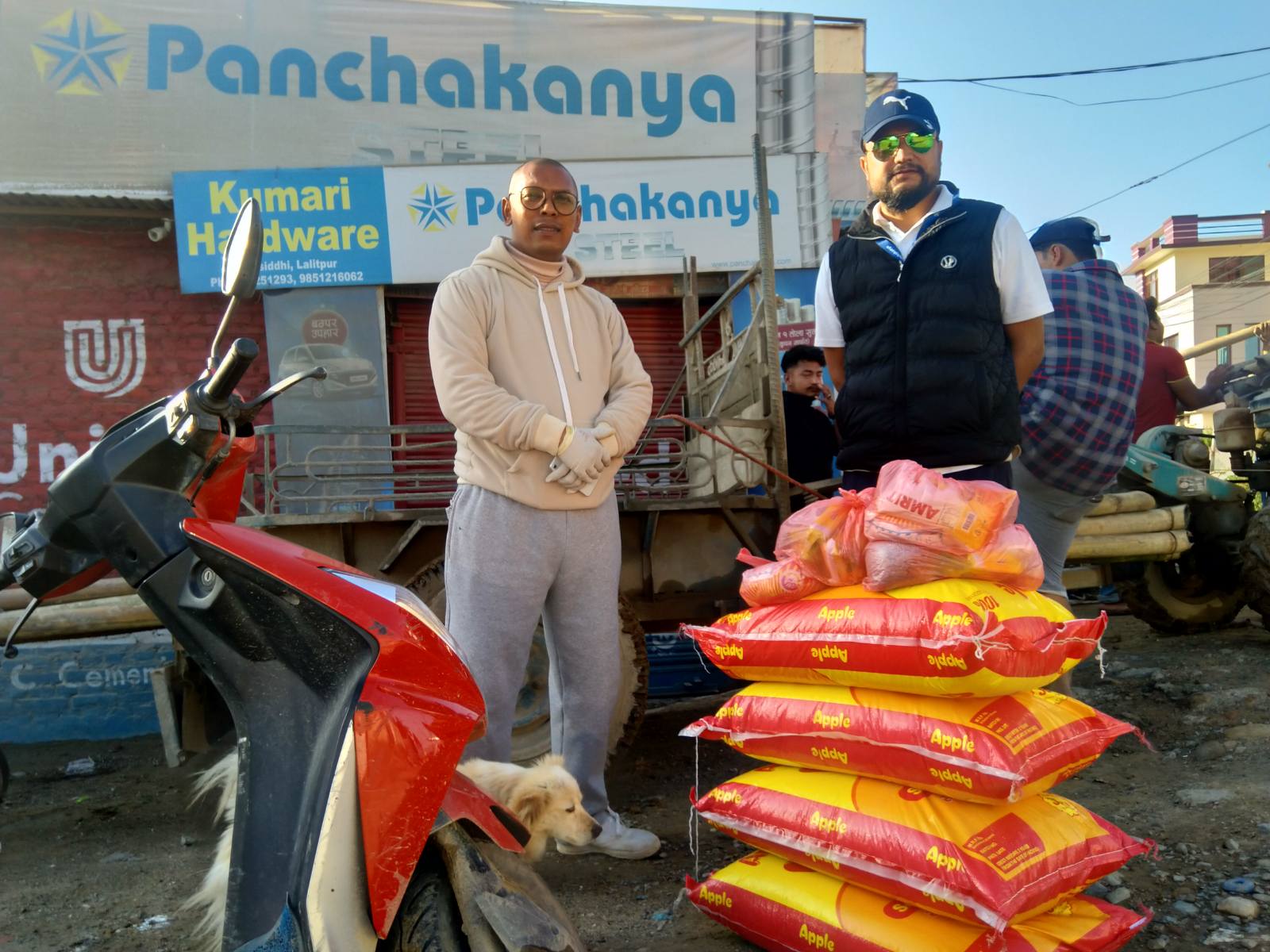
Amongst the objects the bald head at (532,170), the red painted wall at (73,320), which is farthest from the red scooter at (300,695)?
the red painted wall at (73,320)

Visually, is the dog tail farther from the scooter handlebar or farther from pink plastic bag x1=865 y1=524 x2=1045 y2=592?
pink plastic bag x1=865 y1=524 x2=1045 y2=592

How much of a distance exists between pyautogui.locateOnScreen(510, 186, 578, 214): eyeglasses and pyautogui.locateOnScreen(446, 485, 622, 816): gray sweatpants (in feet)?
2.84

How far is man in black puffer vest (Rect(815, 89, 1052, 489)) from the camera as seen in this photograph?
2.53 meters

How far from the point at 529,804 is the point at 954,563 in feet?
3.60

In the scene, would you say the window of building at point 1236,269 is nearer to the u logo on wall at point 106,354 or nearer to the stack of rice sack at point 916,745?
the u logo on wall at point 106,354

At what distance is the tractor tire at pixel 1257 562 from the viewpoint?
5.23 metres

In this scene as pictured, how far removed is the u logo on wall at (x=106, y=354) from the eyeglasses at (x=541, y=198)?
22.5 ft

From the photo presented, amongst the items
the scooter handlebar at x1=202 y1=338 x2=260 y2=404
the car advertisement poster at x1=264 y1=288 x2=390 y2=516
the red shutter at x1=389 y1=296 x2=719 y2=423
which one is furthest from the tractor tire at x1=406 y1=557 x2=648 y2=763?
the red shutter at x1=389 y1=296 x2=719 y2=423

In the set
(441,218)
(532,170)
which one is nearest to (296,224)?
(441,218)

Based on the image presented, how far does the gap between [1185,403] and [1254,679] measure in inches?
93.8

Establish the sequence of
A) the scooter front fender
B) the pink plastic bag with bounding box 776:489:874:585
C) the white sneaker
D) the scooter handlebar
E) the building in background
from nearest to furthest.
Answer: the scooter handlebar → the scooter front fender → the pink plastic bag with bounding box 776:489:874:585 → the white sneaker → the building in background

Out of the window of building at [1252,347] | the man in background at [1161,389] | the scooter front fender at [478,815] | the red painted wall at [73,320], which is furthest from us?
the window of building at [1252,347]

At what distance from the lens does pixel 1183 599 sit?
605 centimetres

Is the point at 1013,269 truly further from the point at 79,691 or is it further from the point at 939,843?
the point at 79,691
